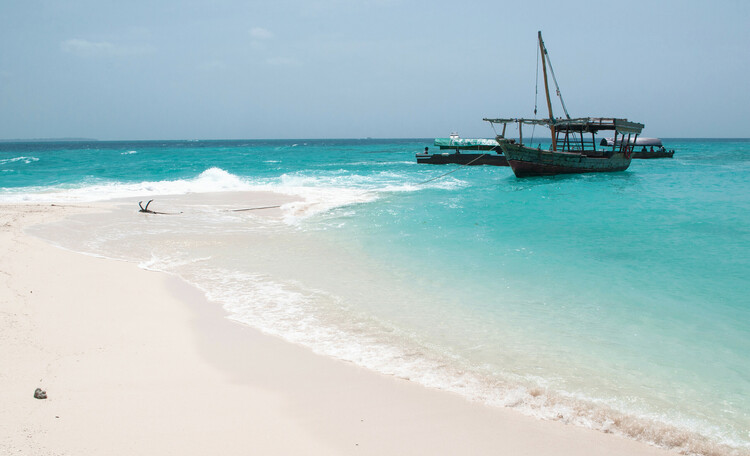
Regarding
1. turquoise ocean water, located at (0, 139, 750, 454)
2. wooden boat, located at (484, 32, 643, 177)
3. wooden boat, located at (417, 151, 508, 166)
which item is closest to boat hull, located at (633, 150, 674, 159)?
wooden boat, located at (417, 151, 508, 166)

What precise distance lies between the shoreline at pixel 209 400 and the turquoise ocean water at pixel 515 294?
35 cm

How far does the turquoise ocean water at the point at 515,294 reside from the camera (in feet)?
13.8

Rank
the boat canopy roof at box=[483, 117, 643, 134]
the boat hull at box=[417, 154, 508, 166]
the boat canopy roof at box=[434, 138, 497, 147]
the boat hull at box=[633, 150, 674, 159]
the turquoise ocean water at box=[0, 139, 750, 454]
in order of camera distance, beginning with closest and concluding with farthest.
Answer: the turquoise ocean water at box=[0, 139, 750, 454], the boat canopy roof at box=[483, 117, 643, 134], the boat hull at box=[417, 154, 508, 166], the boat canopy roof at box=[434, 138, 497, 147], the boat hull at box=[633, 150, 674, 159]

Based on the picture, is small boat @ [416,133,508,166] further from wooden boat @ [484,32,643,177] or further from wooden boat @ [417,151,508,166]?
wooden boat @ [484,32,643,177]

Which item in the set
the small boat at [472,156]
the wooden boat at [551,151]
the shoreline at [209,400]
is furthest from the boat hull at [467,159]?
the shoreline at [209,400]

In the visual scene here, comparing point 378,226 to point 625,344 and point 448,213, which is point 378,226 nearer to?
point 448,213

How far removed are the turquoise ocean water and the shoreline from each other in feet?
1.14

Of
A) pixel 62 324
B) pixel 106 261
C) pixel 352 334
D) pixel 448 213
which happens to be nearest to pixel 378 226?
pixel 448 213

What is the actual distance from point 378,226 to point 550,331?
7515mm

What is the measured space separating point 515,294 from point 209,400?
471cm

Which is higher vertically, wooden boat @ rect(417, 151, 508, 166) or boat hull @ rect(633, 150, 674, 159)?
boat hull @ rect(633, 150, 674, 159)

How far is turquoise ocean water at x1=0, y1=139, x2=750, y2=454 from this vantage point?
4.20 metres

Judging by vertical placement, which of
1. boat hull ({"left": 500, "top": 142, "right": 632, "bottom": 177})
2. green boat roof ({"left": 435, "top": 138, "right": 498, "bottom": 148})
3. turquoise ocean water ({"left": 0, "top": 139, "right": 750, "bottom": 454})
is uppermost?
green boat roof ({"left": 435, "top": 138, "right": 498, "bottom": 148})

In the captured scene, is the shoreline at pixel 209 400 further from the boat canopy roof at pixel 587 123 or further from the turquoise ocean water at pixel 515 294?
the boat canopy roof at pixel 587 123
